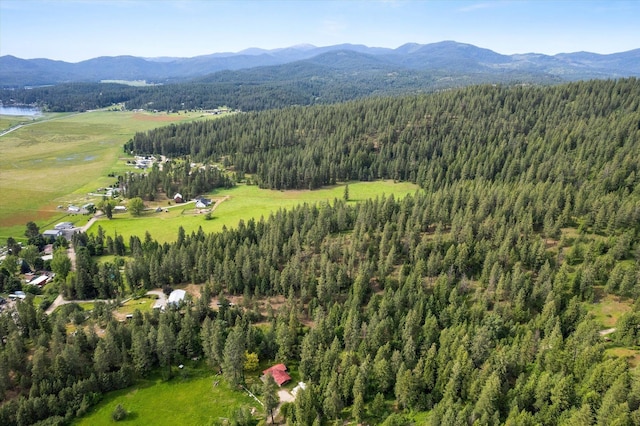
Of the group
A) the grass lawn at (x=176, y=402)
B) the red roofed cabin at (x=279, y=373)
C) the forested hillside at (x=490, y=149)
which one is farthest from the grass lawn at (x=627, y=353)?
the forested hillside at (x=490, y=149)

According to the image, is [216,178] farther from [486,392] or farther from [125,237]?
[486,392]

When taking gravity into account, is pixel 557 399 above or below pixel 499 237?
below

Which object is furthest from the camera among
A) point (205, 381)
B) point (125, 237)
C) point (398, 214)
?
point (125, 237)

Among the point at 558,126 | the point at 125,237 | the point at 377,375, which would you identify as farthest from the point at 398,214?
the point at 558,126

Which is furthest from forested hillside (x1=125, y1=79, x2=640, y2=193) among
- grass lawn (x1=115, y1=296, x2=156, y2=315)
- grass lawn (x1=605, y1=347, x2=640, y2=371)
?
grass lawn (x1=115, y1=296, x2=156, y2=315)

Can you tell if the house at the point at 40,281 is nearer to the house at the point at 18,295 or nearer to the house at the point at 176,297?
the house at the point at 18,295

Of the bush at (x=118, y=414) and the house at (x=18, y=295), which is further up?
the house at (x=18, y=295)

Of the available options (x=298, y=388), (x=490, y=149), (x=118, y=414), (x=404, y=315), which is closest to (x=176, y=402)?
(x=118, y=414)

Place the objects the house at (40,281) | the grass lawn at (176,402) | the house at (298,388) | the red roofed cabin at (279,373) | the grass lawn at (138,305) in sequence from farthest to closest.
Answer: the house at (40,281) < the grass lawn at (138,305) < the red roofed cabin at (279,373) < the house at (298,388) < the grass lawn at (176,402)
